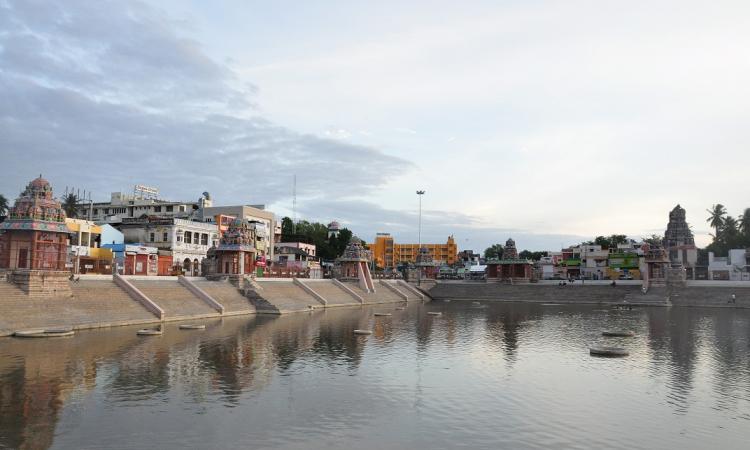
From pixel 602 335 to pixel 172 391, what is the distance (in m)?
33.1

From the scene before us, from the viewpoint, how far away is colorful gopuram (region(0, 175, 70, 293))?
37219 mm

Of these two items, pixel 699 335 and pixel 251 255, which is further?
pixel 251 255

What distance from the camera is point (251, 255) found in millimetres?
61000

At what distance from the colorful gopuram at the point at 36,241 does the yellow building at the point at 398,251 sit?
145678 millimetres

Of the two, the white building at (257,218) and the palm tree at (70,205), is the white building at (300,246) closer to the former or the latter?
the white building at (257,218)

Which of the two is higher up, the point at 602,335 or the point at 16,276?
the point at 16,276

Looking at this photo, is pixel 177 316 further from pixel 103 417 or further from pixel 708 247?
pixel 708 247

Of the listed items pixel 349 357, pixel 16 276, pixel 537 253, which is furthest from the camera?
pixel 537 253

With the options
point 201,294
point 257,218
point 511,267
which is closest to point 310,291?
point 201,294

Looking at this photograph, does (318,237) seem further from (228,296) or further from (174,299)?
(174,299)

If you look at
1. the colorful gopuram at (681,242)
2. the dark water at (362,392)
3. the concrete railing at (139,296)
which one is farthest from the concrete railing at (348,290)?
the colorful gopuram at (681,242)

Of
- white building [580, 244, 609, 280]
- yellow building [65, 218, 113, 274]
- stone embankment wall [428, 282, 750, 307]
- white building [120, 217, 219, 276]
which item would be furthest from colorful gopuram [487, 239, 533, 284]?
yellow building [65, 218, 113, 274]

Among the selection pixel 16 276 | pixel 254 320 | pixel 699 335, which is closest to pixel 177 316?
pixel 254 320

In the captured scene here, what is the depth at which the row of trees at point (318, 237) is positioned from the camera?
12519 centimetres
